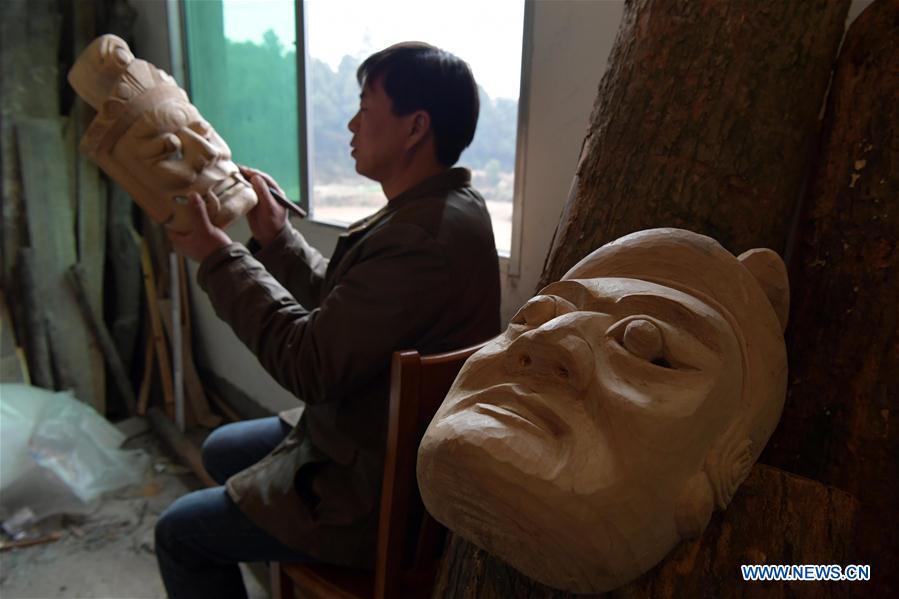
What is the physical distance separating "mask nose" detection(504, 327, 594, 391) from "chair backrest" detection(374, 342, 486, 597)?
0.29 m

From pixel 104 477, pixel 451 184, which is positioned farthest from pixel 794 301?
pixel 104 477

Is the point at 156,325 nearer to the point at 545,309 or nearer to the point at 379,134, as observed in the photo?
the point at 379,134

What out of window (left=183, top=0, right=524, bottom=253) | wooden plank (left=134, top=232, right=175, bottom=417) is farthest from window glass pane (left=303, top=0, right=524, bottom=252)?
wooden plank (left=134, top=232, right=175, bottom=417)

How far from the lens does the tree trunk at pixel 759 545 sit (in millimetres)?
705

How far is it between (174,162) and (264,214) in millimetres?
266

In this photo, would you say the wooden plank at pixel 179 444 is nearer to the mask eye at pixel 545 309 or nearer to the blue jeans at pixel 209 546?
the blue jeans at pixel 209 546

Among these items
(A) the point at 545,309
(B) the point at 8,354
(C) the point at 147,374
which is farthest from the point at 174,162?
(C) the point at 147,374

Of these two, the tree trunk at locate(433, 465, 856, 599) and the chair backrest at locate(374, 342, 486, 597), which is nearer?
the tree trunk at locate(433, 465, 856, 599)

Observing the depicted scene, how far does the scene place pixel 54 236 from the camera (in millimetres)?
2771

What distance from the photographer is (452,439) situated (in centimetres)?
59

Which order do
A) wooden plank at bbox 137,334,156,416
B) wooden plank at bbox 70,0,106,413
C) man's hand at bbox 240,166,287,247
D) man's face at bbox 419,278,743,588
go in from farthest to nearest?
wooden plank at bbox 137,334,156,416 < wooden plank at bbox 70,0,106,413 < man's hand at bbox 240,166,287,247 < man's face at bbox 419,278,743,588

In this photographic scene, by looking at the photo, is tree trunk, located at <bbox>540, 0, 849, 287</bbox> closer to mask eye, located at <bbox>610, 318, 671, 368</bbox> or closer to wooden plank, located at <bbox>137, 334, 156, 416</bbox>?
mask eye, located at <bbox>610, 318, 671, 368</bbox>

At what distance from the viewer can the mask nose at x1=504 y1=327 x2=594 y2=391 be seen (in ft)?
2.04

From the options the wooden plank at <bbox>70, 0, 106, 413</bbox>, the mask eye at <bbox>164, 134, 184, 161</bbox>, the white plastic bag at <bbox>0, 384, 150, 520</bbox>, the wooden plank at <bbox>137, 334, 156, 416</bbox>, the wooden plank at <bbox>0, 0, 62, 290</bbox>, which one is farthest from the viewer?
the wooden plank at <bbox>137, 334, 156, 416</bbox>
